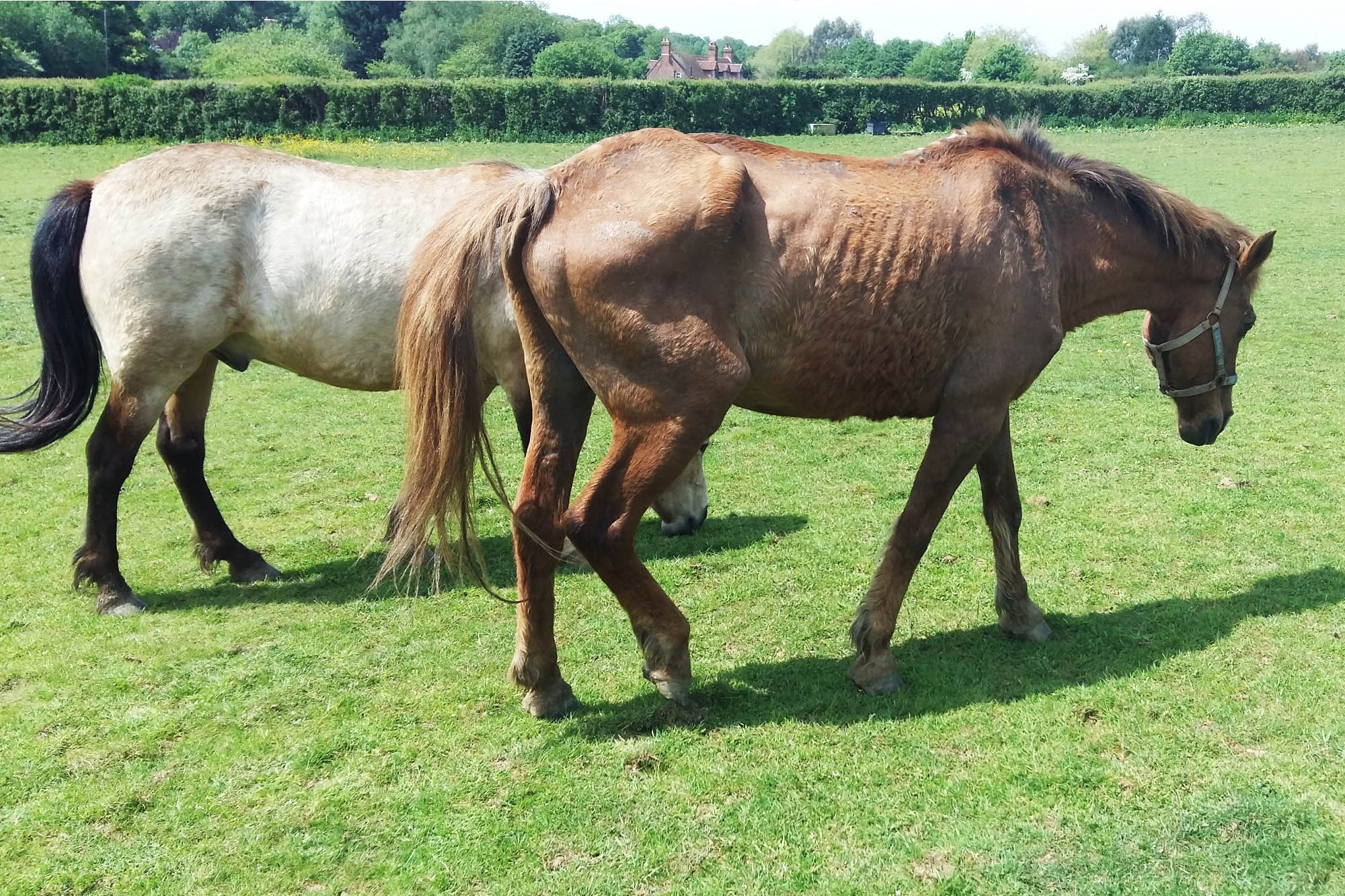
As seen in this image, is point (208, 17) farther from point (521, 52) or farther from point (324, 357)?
point (324, 357)

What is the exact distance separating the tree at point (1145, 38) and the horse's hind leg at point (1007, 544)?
417ft

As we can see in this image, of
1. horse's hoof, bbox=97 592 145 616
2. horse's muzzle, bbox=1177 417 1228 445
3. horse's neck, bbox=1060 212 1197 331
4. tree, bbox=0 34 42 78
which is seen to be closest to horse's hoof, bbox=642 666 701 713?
horse's neck, bbox=1060 212 1197 331

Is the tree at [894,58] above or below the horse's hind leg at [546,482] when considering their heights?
above

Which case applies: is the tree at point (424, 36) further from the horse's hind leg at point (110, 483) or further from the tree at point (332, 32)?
the horse's hind leg at point (110, 483)

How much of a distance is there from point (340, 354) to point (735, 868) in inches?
142

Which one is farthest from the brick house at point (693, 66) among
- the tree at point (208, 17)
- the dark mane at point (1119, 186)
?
the dark mane at point (1119, 186)

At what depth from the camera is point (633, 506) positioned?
3.79 meters

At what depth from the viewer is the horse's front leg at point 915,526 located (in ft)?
13.3

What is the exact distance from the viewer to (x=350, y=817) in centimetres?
346

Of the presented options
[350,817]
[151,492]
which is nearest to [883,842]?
[350,817]

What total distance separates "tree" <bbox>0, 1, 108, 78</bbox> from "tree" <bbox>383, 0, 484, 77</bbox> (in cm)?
2717

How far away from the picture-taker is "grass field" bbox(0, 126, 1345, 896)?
10.5 ft

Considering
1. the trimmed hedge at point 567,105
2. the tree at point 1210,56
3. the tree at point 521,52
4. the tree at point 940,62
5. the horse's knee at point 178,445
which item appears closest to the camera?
the horse's knee at point 178,445

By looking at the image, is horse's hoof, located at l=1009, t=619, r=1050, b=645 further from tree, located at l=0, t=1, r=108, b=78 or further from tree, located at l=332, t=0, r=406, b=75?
tree, located at l=332, t=0, r=406, b=75
